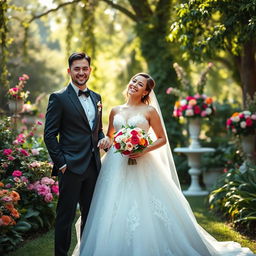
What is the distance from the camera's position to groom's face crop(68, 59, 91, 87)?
414cm

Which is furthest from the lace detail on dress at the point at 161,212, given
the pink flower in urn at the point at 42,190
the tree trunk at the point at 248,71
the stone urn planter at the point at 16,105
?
the tree trunk at the point at 248,71

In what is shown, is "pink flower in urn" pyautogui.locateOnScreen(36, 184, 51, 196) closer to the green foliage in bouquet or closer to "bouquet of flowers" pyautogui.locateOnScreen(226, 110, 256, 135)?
the green foliage in bouquet

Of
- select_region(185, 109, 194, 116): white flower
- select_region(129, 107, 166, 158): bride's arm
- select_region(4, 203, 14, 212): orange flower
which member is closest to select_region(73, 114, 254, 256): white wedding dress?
select_region(129, 107, 166, 158): bride's arm

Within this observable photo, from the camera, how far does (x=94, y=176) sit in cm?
438

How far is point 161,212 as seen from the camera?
4375 millimetres

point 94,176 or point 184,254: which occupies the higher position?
point 94,176

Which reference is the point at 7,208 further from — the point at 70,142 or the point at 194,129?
the point at 194,129

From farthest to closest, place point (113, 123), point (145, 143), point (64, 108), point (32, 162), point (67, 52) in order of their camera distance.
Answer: point (67, 52) < point (32, 162) < point (113, 123) < point (145, 143) < point (64, 108)

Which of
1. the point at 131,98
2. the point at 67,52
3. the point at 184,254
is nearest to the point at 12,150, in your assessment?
the point at 131,98

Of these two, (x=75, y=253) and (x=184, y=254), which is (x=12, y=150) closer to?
(x=75, y=253)

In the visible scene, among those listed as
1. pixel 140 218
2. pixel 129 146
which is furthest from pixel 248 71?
pixel 140 218

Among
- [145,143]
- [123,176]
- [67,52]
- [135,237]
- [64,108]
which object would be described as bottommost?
[135,237]

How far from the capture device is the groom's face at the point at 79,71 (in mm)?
4141

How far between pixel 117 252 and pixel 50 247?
133cm
